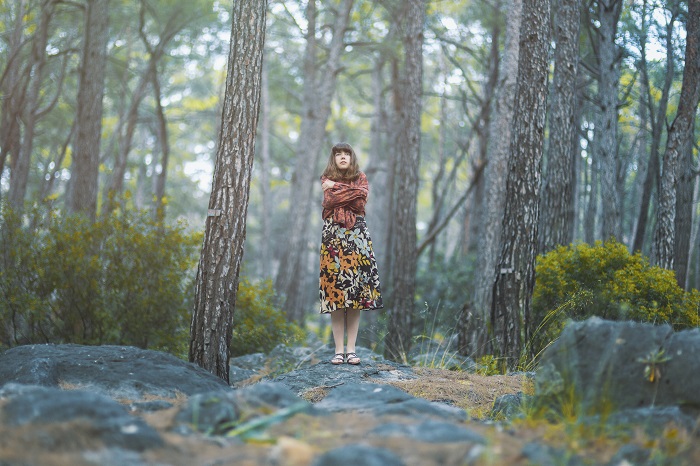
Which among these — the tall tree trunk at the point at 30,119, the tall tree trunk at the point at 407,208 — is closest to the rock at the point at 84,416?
the tall tree trunk at the point at 407,208

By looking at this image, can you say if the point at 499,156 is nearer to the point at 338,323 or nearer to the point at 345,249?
the point at 345,249

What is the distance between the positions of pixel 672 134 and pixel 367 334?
6898 mm

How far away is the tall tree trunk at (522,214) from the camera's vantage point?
7590 millimetres

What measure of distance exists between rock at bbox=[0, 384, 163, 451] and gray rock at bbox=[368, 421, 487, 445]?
100 cm

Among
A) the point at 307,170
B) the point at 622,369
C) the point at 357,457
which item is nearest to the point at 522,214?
the point at 622,369

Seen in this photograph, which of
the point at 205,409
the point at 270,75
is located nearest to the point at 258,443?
the point at 205,409

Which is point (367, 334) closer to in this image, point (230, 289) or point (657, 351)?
point (230, 289)

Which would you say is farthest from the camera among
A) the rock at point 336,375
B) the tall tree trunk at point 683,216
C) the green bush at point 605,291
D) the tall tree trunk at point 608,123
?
the tall tree trunk at point 608,123

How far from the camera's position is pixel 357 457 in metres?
2.74

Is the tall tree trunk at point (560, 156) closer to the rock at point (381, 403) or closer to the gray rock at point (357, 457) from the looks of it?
the rock at point (381, 403)

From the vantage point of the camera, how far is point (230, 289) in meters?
6.38

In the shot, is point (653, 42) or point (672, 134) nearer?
point (672, 134)

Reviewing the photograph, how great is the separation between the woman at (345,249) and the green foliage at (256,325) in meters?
2.96

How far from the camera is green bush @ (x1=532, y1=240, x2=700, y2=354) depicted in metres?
8.14
